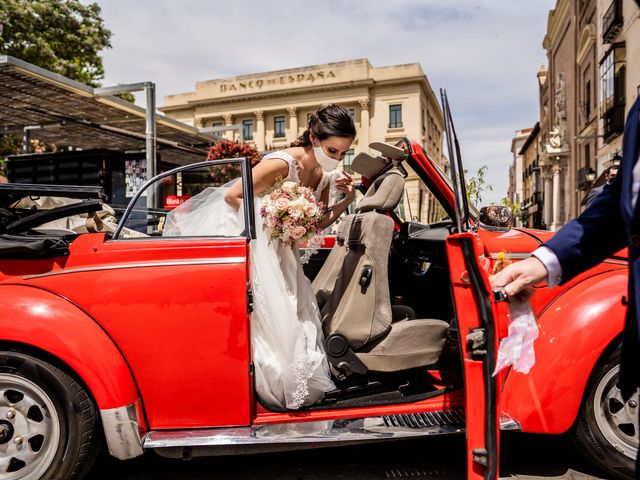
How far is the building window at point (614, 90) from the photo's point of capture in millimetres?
19438

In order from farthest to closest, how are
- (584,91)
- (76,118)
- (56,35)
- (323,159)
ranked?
1. (584,91)
2. (56,35)
3. (76,118)
4. (323,159)

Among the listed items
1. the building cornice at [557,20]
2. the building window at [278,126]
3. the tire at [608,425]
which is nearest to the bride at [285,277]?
the tire at [608,425]

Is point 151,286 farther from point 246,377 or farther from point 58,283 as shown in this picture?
point 246,377

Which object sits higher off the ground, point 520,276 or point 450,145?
point 450,145

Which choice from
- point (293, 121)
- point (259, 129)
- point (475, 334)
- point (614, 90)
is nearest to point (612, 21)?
point (614, 90)

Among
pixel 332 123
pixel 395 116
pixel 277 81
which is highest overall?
pixel 277 81

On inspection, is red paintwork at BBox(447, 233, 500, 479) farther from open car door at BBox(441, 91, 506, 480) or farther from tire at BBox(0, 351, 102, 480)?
tire at BBox(0, 351, 102, 480)

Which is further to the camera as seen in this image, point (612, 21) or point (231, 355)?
point (612, 21)

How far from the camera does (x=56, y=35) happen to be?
1802cm

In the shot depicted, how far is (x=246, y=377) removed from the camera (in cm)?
255

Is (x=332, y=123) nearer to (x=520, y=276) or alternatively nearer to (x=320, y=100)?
(x=520, y=276)

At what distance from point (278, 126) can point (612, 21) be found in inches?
1232

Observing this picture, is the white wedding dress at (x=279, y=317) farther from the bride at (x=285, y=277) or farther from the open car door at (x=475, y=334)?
the open car door at (x=475, y=334)

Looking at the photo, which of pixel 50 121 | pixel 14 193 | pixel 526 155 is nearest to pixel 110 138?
pixel 50 121
